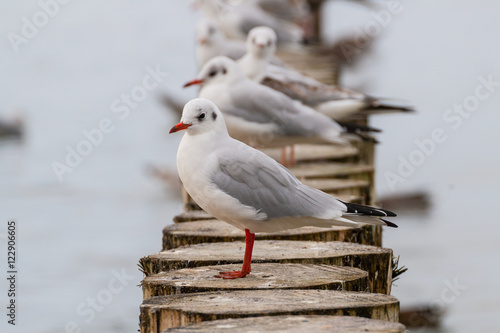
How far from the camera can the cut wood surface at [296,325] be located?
9.23ft

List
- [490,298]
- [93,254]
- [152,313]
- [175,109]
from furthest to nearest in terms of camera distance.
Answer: [175,109] → [93,254] → [490,298] → [152,313]

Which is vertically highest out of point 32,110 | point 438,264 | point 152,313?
point 32,110

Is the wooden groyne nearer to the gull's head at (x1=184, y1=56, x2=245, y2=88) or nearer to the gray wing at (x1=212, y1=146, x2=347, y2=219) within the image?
the gray wing at (x1=212, y1=146, x2=347, y2=219)

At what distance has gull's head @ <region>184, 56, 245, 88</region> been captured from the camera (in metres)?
6.70

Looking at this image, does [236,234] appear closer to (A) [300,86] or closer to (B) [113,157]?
(A) [300,86]

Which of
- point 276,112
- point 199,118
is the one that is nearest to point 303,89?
point 276,112

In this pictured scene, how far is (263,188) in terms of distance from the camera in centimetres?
400

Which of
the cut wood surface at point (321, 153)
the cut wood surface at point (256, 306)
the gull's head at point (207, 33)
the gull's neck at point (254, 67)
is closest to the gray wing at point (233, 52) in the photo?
the gull's head at point (207, 33)

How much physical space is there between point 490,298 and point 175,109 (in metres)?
6.41

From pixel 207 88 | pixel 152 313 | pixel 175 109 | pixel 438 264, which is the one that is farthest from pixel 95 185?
pixel 152 313

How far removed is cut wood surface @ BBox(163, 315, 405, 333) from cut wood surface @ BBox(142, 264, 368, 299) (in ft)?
1.72

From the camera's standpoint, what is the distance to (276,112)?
6824 mm

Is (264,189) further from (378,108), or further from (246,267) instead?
(378,108)

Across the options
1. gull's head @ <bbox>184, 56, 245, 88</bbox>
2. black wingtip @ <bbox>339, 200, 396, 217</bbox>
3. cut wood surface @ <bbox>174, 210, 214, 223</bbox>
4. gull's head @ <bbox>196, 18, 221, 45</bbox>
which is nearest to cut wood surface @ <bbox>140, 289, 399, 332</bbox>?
black wingtip @ <bbox>339, 200, 396, 217</bbox>
